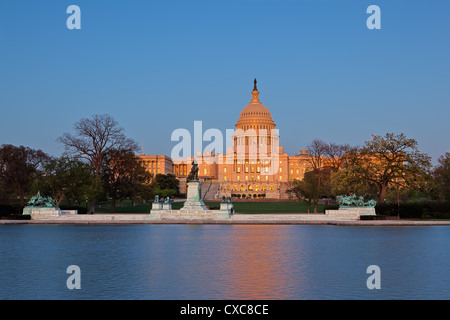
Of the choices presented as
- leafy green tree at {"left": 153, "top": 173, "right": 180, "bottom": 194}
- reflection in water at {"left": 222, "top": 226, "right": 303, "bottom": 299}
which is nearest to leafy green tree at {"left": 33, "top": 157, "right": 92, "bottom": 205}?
reflection in water at {"left": 222, "top": 226, "right": 303, "bottom": 299}

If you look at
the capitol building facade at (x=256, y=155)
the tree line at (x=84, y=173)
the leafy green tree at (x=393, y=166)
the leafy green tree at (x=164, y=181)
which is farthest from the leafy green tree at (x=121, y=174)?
the capitol building facade at (x=256, y=155)

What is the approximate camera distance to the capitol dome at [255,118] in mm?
172125

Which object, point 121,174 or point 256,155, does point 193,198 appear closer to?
point 121,174

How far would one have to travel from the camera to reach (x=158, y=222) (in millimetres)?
42719

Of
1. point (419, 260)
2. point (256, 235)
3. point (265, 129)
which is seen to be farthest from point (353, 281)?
point (265, 129)

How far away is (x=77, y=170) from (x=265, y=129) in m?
123

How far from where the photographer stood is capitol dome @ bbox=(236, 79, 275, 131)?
172 metres

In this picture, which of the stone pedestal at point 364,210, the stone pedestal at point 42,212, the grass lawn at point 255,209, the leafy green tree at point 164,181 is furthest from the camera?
the leafy green tree at point 164,181

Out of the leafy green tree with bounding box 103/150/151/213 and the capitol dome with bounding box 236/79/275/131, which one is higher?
the capitol dome with bounding box 236/79/275/131

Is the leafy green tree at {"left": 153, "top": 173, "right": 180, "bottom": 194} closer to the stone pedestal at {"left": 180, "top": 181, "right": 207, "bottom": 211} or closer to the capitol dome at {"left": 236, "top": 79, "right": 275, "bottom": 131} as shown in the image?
the capitol dome at {"left": 236, "top": 79, "right": 275, "bottom": 131}

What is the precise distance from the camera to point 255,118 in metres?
172

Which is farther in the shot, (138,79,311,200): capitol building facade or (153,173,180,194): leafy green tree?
(138,79,311,200): capitol building facade

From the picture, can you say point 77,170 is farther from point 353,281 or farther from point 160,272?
point 353,281

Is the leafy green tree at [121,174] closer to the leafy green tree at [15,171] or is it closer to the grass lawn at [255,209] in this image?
the grass lawn at [255,209]
